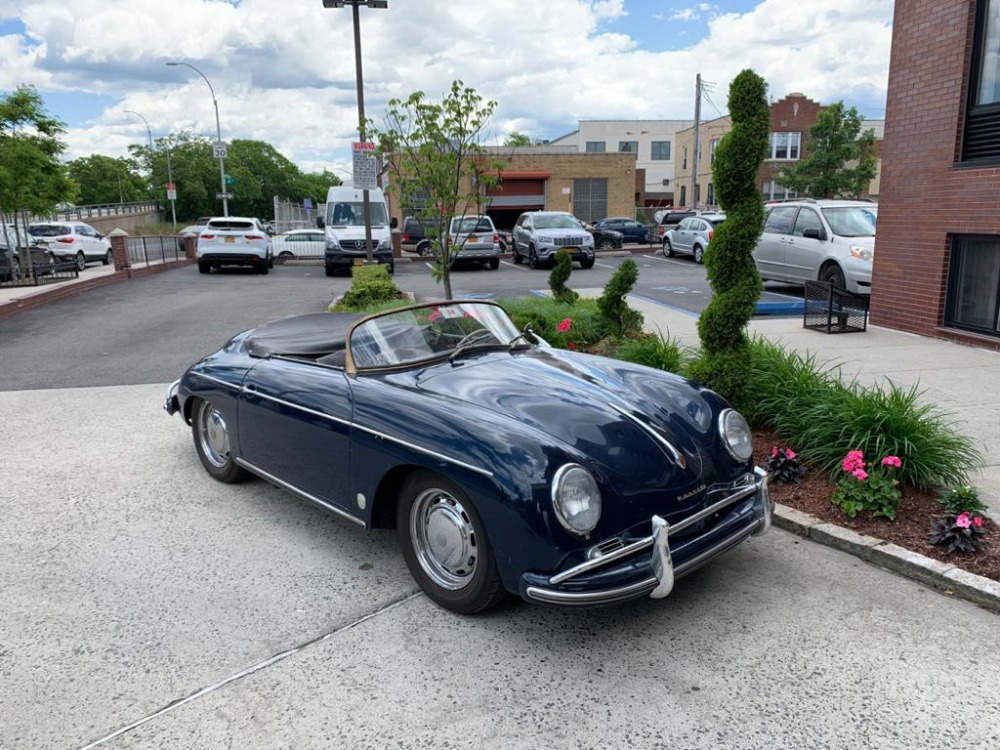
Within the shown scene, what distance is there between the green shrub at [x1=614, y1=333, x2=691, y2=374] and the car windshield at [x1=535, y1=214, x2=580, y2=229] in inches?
669

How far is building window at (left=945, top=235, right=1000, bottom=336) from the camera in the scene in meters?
8.61

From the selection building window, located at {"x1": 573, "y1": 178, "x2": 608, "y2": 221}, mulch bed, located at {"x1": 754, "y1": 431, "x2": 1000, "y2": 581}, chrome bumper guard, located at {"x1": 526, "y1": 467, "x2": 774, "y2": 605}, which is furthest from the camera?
building window, located at {"x1": 573, "y1": 178, "x2": 608, "y2": 221}

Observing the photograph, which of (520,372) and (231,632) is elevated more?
(520,372)

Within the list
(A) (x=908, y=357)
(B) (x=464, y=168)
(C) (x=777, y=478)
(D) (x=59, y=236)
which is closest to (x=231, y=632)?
(C) (x=777, y=478)

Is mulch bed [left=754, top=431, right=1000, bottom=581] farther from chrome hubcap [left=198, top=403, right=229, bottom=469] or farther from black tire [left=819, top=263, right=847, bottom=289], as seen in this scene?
black tire [left=819, top=263, right=847, bottom=289]

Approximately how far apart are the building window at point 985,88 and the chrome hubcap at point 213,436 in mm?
8407

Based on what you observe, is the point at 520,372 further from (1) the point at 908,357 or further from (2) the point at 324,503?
(1) the point at 908,357

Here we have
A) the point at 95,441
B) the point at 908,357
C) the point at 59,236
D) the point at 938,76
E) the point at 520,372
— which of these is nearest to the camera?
the point at 520,372

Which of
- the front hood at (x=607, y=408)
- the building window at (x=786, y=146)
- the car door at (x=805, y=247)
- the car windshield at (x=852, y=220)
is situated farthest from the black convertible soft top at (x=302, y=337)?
the building window at (x=786, y=146)

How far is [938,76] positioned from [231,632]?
9.67 m

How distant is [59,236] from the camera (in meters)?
25.4

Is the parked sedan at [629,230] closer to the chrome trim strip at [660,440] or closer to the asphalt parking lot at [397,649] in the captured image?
the asphalt parking lot at [397,649]

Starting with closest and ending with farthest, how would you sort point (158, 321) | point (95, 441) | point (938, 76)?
point (95, 441) < point (938, 76) < point (158, 321)

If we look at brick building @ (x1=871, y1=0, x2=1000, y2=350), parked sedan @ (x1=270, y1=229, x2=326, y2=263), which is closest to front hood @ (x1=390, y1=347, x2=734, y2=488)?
brick building @ (x1=871, y1=0, x2=1000, y2=350)
